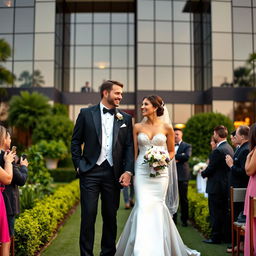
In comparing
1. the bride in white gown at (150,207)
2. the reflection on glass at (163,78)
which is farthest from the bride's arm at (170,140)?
the reflection on glass at (163,78)

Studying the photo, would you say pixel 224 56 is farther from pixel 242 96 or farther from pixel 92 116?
pixel 92 116

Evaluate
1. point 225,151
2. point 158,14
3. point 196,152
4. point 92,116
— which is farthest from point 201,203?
point 158,14

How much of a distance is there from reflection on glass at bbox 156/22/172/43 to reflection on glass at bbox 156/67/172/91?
1946mm

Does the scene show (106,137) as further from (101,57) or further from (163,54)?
(101,57)

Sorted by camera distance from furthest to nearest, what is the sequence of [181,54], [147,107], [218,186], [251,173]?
[181,54] < [218,186] < [147,107] < [251,173]

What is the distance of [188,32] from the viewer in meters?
25.1

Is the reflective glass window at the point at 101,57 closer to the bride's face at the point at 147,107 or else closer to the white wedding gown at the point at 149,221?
the bride's face at the point at 147,107

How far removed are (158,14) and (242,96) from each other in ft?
25.4

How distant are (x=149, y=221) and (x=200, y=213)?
2.98 metres

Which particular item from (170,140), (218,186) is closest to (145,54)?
(218,186)

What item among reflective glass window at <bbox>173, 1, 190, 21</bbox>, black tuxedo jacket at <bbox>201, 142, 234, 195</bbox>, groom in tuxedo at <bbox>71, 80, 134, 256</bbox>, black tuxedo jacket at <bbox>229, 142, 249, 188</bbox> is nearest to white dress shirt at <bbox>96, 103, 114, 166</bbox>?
groom in tuxedo at <bbox>71, 80, 134, 256</bbox>

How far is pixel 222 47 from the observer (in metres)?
22.8

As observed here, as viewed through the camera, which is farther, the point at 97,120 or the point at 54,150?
the point at 54,150

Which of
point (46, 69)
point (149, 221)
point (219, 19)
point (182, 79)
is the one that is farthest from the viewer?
point (182, 79)
